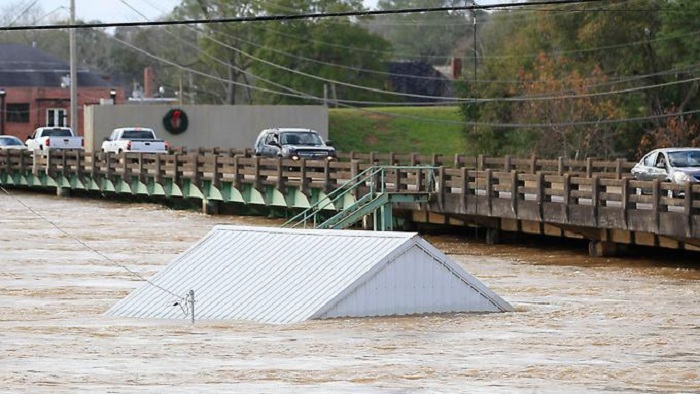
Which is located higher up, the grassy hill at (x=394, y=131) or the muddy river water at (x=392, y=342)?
the grassy hill at (x=394, y=131)

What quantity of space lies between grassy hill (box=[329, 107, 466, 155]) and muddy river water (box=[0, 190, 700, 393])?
6097 cm

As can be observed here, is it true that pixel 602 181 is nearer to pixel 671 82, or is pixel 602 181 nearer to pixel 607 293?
pixel 607 293

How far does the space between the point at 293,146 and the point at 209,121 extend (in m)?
24.5

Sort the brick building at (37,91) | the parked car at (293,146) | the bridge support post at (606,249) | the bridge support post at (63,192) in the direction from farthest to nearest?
the brick building at (37,91)
the bridge support post at (63,192)
the parked car at (293,146)
the bridge support post at (606,249)

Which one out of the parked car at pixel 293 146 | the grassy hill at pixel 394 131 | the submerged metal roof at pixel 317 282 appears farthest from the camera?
the grassy hill at pixel 394 131

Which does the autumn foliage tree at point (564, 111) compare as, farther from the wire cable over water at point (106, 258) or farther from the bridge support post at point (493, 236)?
the bridge support post at point (493, 236)

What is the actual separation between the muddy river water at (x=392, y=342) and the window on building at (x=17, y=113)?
221 ft

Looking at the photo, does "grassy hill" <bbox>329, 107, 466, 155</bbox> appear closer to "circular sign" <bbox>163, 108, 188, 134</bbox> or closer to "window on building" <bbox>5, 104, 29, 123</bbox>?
"window on building" <bbox>5, 104, 29, 123</bbox>

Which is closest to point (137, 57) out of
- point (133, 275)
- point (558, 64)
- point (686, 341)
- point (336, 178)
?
point (558, 64)

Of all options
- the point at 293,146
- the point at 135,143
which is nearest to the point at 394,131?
the point at 135,143

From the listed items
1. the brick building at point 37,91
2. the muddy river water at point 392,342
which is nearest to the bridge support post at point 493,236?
the muddy river water at point 392,342

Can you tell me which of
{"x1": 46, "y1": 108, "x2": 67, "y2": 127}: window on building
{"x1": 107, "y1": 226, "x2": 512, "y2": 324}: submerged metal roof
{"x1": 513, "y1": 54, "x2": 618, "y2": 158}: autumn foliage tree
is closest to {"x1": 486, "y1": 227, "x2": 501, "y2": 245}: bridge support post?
{"x1": 107, "y1": 226, "x2": 512, "y2": 324}: submerged metal roof

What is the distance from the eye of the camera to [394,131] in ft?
356

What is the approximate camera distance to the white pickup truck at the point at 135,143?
236 ft
